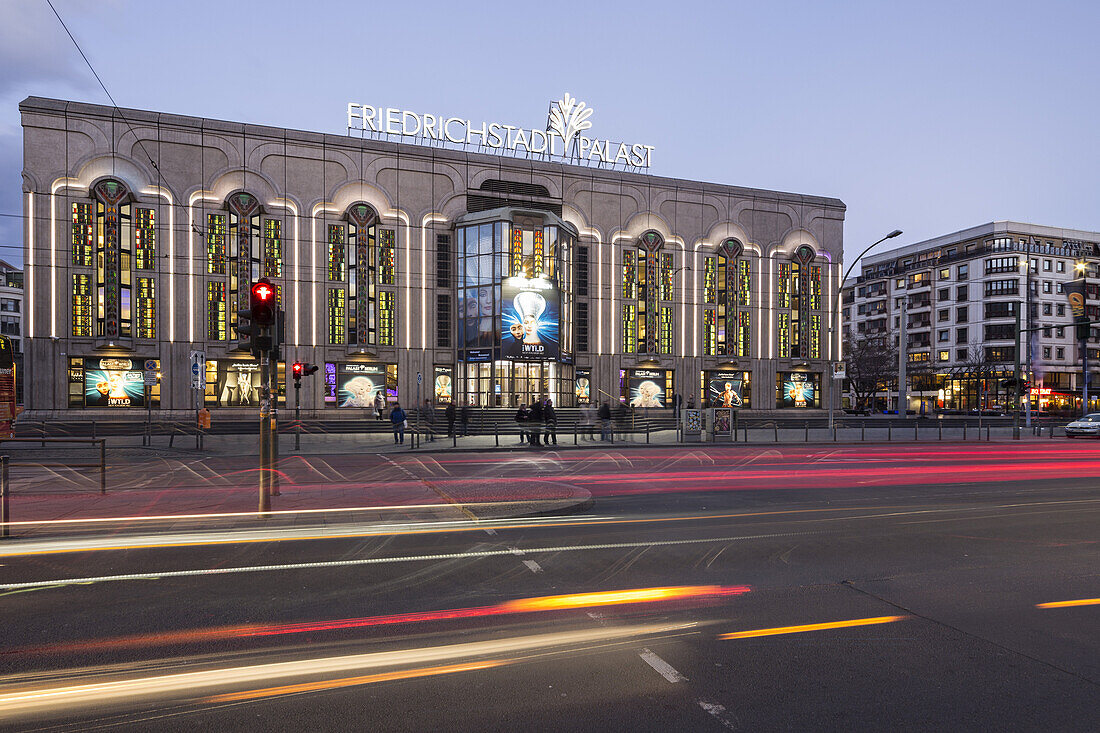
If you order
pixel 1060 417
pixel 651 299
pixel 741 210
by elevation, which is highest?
pixel 741 210

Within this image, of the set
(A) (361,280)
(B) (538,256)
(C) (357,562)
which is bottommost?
(C) (357,562)

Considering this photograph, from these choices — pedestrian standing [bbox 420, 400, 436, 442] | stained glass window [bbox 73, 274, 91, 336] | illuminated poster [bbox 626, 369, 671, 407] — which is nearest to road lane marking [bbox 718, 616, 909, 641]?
pedestrian standing [bbox 420, 400, 436, 442]

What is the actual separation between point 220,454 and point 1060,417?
71724 millimetres

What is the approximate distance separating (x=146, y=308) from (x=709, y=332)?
1405 inches

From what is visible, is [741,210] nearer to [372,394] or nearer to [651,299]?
[651,299]

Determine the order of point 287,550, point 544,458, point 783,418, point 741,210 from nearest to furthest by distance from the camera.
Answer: point 287,550 → point 544,458 → point 783,418 → point 741,210

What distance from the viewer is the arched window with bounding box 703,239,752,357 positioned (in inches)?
1960

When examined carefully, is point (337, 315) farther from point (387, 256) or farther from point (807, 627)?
point (807, 627)

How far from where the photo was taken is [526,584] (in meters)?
6.78

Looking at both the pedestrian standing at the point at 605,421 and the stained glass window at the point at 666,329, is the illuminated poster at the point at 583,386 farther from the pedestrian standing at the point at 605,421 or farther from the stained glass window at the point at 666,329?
the pedestrian standing at the point at 605,421

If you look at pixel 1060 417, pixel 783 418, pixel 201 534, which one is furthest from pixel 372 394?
pixel 1060 417

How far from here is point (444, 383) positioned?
43.5 m

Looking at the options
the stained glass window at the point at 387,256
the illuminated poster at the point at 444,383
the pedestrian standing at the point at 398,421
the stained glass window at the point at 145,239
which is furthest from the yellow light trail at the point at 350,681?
the stained glass window at the point at 145,239

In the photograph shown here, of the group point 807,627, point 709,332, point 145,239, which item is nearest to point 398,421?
point 145,239
